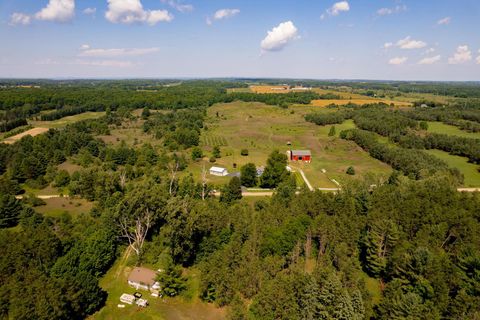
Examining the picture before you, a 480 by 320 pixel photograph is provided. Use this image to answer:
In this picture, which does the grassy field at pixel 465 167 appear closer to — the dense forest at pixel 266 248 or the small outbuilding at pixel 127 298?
the dense forest at pixel 266 248

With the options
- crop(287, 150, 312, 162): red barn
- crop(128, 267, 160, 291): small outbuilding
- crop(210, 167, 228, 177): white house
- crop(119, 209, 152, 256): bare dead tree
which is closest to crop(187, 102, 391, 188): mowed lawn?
crop(210, 167, 228, 177): white house

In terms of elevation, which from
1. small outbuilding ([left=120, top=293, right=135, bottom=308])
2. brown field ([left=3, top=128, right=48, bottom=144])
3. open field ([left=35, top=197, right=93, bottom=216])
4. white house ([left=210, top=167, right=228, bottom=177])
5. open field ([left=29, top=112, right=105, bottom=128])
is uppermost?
open field ([left=29, top=112, right=105, bottom=128])

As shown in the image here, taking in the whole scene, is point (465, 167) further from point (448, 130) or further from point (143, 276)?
point (143, 276)

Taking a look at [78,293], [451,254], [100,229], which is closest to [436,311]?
[451,254]

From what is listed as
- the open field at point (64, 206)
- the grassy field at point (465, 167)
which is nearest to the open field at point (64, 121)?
the open field at point (64, 206)

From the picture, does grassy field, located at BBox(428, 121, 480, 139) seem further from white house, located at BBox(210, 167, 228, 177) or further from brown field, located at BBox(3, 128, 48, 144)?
brown field, located at BBox(3, 128, 48, 144)

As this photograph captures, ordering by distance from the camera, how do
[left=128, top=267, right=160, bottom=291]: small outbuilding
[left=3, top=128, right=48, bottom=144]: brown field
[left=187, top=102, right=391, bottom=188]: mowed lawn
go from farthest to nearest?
[left=3, top=128, right=48, bottom=144]: brown field < [left=187, top=102, right=391, bottom=188]: mowed lawn < [left=128, top=267, right=160, bottom=291]: small outbuilding

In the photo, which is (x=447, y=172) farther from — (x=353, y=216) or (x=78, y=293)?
(x=78, y=293)

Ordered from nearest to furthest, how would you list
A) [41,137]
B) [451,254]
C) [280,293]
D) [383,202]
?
[280,293]
[451,254]
[383,202]
[41,137]
